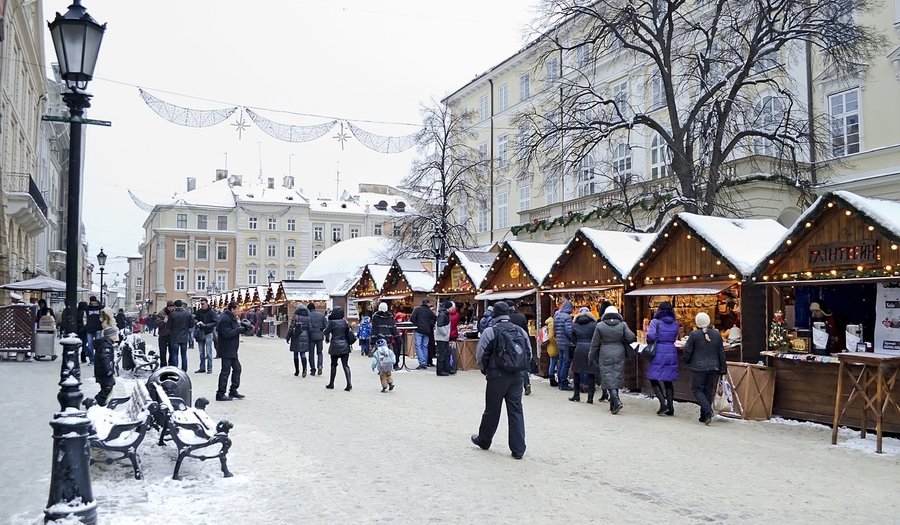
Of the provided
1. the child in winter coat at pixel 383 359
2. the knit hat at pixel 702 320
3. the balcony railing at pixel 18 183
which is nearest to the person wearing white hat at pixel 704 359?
the knit hat at pixel 702 320

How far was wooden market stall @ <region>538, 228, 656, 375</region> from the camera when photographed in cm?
1587

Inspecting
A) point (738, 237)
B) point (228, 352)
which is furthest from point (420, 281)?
point (738, 237)

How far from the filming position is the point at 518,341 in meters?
8.57

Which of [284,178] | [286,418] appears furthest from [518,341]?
[284,178]

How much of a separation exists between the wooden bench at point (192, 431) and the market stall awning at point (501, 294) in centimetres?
1182

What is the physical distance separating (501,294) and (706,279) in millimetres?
7407

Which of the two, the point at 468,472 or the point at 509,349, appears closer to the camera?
the point at 468,472

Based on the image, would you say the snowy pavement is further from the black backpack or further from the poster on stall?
the poster on stall

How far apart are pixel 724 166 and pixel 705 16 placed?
5764mm

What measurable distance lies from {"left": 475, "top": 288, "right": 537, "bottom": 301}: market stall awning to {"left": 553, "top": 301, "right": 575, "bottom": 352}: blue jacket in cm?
338

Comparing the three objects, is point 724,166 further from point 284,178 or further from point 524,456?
point 284,178

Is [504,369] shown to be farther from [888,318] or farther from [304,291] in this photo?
[304,291]

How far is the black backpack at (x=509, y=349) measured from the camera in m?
8.43

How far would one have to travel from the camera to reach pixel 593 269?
54.4 ft
